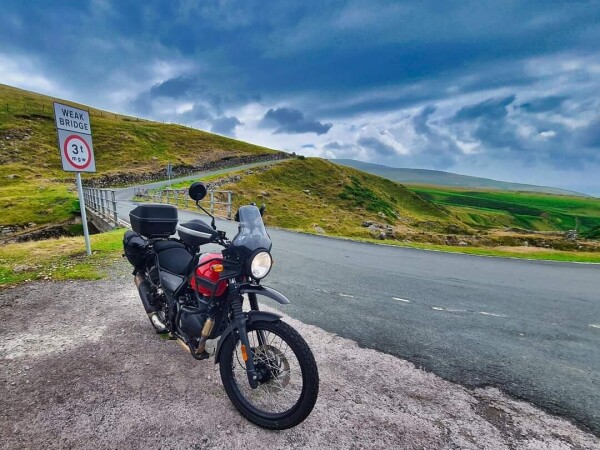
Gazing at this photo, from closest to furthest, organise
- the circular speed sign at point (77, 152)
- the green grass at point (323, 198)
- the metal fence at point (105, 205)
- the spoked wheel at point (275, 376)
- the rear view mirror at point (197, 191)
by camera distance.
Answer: the spoked wheel at point (275, 376)
the rear view mirror at point (197, 191)
the circular speed sign at point (77, 152)
the metal fence at point (105, 205)
the green grass at point (323, 198)

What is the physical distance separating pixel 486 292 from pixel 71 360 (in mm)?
7497

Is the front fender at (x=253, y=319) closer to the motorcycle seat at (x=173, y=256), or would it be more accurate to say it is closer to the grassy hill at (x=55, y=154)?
the motorcycle seat at (x=173, y=256)

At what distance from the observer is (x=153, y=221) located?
4141 mm

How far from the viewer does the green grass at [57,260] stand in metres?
6.56

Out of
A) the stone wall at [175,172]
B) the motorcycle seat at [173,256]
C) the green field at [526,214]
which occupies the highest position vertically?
the stone wall at [175,172]

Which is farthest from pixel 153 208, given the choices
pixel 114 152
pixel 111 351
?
pixel 114 152

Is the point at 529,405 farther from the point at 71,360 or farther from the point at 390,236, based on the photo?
the point at 390,236

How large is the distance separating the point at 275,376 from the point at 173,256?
6.13ft

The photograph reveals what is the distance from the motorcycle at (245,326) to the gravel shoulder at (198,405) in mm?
241

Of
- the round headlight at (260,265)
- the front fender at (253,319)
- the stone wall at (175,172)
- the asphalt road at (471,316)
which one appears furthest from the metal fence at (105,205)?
the stone wall at (175,172)

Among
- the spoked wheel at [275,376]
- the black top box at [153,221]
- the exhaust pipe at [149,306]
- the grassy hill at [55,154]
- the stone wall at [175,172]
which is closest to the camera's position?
the spoked wheel at [275,376]

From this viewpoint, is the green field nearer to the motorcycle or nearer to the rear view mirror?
the motorcycle

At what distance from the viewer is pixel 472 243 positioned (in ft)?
72.9

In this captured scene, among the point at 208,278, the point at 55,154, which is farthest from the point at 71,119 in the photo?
the point at 55,154
